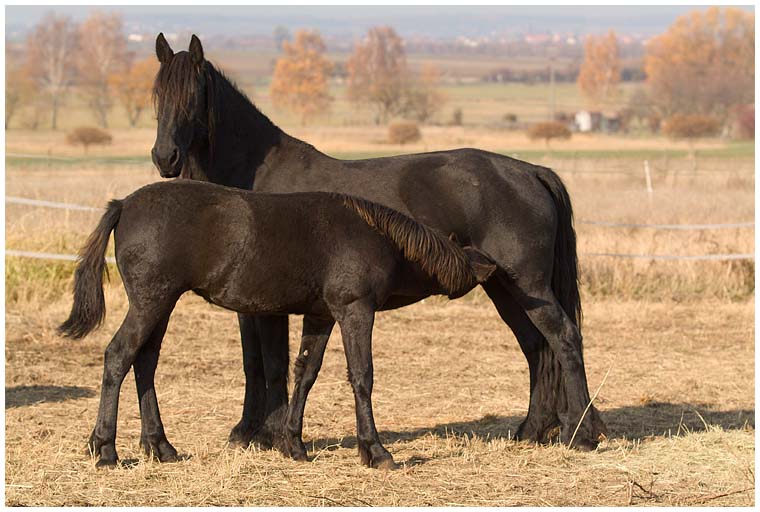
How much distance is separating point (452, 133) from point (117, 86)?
2618 centimetres

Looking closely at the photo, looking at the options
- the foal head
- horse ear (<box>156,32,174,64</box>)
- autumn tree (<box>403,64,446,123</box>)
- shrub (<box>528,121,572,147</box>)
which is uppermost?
horse ear (<box>156,32,174,64</box>)

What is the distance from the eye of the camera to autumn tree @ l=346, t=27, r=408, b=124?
77.8 meters

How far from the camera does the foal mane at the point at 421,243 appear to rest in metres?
5.95

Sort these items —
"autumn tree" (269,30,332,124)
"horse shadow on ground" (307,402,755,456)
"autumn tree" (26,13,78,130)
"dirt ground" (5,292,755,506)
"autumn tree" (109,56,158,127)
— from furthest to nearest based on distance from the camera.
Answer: "autumn tree" (26,13,78,130)
"autumn tree" (269,30,332,124)
"autumn tree" (109,56,158,127)
"horse shadow on ground" (307,402,755,456)
"dirt ground" (5,292,755,506)

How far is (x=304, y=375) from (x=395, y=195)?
1251 millimetres

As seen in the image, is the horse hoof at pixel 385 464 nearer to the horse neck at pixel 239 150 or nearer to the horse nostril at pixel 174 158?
the horse neck at pixel 239 150

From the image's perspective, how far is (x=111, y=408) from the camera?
5.84 meters

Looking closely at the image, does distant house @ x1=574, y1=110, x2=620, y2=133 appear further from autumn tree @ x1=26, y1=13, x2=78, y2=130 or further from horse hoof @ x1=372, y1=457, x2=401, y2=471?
horse hoof @ x1=372, y1=457, x2=401, y2=471

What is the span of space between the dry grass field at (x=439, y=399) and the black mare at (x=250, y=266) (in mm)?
431

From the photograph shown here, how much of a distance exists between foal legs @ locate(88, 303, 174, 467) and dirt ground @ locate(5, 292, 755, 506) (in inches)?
5.3

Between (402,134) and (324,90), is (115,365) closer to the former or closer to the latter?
(402,134)

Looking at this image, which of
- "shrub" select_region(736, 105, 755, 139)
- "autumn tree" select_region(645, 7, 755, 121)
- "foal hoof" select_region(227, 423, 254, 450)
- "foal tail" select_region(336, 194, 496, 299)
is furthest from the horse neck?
"autumn tree" select_region(645, 7, 755, 121)

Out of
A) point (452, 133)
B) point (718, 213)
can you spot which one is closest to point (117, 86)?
point (452, 133)

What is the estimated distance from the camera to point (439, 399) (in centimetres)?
822
